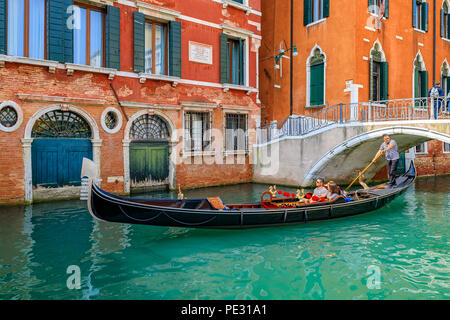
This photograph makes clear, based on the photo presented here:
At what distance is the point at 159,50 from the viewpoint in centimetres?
987

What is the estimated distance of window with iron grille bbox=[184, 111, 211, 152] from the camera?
10461mm

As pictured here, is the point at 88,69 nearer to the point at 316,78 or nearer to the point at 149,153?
the point at 149,153

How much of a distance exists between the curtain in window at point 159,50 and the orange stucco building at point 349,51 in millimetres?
5006

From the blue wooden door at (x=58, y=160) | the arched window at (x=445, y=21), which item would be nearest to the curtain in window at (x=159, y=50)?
the blue wooden door at (x=58, y=160)

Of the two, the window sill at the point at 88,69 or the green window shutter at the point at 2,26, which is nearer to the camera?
the green window shutter at the point at 2,26

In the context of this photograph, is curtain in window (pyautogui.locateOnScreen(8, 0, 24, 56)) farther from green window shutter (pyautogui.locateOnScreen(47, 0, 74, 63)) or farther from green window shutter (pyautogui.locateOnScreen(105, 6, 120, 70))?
green window shutter (pyautogui.locateOnScreen(105, 6, 120, 70))

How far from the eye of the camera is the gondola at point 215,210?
188 inches

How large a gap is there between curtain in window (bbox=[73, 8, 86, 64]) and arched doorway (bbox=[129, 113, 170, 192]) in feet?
6.75

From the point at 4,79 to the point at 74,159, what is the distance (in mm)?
2245

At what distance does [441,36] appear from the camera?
14453 mm

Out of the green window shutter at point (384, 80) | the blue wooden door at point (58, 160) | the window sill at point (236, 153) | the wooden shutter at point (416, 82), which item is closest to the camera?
the blue wooden door at point (58, 160)

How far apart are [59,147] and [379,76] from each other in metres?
10.2

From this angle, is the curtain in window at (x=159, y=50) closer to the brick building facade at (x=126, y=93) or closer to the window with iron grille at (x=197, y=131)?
the brick building facade at (x=126, y=93)

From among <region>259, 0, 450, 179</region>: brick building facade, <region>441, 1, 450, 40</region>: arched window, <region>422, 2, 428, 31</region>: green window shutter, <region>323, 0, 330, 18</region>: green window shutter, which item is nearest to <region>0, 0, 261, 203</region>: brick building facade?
<region>259, 0, 450, 179</region>: brick building facade
